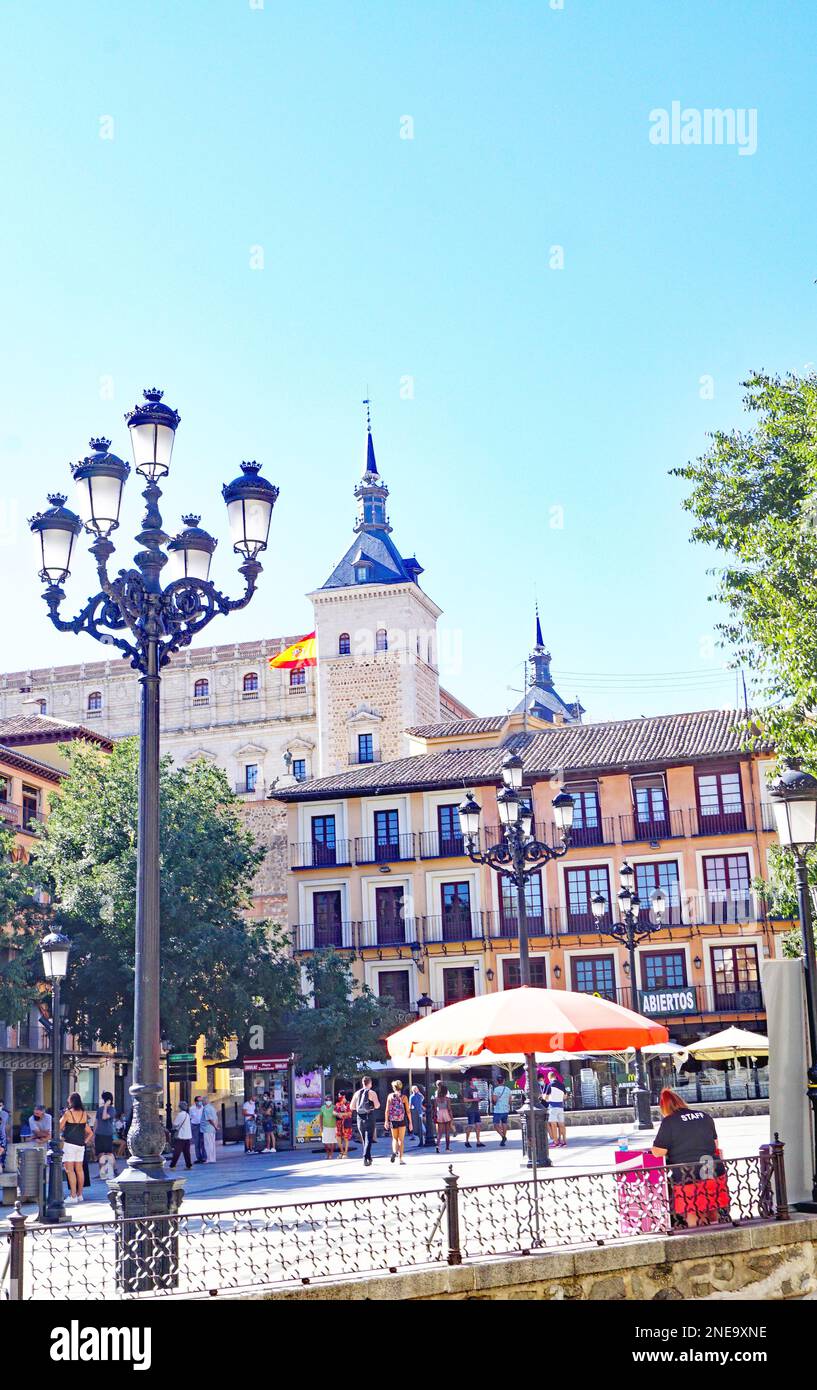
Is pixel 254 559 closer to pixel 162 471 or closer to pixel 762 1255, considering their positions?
pixel 162 471

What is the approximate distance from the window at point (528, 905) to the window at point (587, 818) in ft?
6.00

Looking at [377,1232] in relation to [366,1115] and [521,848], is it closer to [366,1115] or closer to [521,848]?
[521,848]

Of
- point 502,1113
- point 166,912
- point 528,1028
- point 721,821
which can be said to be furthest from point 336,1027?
point 528,1028

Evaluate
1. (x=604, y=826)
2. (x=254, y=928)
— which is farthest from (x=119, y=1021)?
(x=604, y=826)

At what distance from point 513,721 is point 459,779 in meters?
10.8

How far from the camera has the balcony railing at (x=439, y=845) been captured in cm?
4688

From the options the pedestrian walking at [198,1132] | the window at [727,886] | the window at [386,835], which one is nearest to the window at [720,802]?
the window at [727,886]

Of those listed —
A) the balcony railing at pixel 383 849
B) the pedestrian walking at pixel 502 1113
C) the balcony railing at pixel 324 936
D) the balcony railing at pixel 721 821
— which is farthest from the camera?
the balcony railing at pixel 383 849

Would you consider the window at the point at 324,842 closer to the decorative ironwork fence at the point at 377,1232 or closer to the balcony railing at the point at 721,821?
the balcony railing at the point at 721,821

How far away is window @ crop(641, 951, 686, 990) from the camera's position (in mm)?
43625

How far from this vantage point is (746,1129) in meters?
26.9

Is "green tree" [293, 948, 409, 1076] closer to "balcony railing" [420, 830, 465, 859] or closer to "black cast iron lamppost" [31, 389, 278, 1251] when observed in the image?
"balcony railing" [420, 830, 465, 859]

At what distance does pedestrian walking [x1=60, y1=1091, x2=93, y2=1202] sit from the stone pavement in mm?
308
